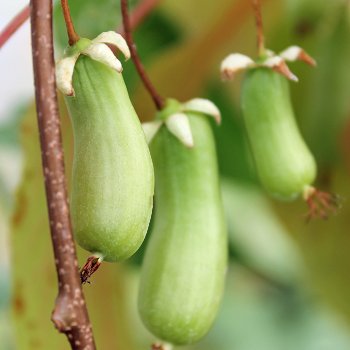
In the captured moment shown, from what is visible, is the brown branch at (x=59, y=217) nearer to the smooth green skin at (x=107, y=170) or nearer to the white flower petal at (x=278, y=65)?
the smooth green skin at (x=107, y=170)

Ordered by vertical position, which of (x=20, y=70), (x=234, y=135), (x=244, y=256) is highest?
(x=20, y=70)

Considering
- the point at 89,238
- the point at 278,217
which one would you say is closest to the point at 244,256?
the point at 278,217

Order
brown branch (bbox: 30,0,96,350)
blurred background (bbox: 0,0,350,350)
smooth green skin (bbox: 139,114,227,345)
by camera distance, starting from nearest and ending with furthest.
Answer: brown branch (bbox: 30,0,96,350), smooth green skin (bbox: 139,114,227,345), blurred background (bbox: 0,0,350,350)

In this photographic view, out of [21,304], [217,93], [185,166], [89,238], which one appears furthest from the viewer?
[217,93]

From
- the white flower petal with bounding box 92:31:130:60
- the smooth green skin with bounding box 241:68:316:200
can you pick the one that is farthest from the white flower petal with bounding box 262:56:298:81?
the white flower petal with bounding box 92:31:130:60

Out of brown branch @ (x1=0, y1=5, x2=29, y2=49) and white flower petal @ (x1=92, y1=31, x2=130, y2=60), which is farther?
brown branch @ (x1=0, y1=5, x2=29, y2=49)

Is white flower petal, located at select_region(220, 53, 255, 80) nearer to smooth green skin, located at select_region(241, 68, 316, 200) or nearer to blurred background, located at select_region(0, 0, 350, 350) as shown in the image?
smooth green skin, located at select_region(241, 68, 316, 200)

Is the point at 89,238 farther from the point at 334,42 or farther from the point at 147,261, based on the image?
the point at 334,42
